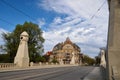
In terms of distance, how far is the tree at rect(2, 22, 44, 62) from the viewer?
241ft

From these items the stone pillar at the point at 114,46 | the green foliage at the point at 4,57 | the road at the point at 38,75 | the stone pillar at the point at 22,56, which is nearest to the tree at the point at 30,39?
the green foliage at the point at 4,57

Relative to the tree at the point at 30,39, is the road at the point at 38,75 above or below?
below

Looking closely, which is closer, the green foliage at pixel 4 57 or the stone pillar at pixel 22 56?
the stone pillar at pixel 22 56

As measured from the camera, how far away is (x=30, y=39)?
7775 cm

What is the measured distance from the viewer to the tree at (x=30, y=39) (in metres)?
73.5

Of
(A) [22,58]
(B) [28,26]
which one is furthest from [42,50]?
(A) [22,58]

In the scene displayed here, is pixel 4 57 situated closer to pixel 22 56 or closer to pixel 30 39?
pixel 30 39

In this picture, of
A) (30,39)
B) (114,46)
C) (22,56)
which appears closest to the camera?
(114,46)

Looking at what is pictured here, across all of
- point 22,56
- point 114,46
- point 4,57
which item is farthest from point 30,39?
point 114,46

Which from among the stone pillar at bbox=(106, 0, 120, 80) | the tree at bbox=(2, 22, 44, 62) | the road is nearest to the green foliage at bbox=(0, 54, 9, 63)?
the tree at bbox=(2, 22, 44, 62)

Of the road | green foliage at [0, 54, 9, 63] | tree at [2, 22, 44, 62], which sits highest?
tree at [2, 22, 44, 62]

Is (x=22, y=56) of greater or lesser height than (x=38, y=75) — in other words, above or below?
above

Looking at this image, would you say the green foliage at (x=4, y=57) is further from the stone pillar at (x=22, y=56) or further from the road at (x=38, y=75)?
the road at (x=38, y=75)

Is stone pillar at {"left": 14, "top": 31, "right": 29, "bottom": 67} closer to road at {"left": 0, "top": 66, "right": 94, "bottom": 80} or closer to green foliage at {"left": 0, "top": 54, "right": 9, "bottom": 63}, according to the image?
road at {"left": 0, "top": 66, "right": 94, "bottom": 80}
